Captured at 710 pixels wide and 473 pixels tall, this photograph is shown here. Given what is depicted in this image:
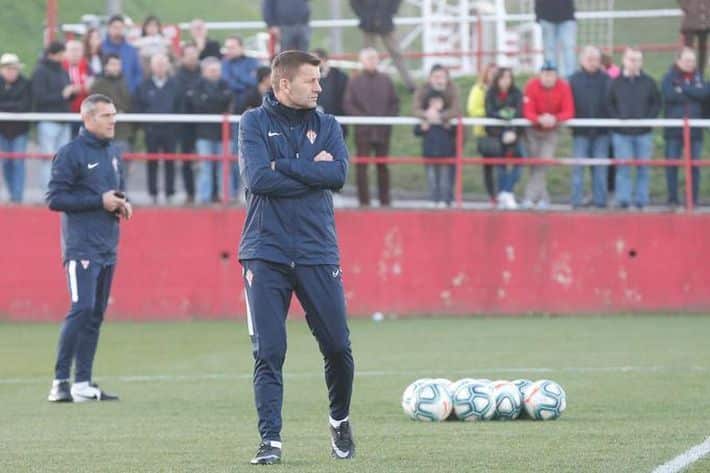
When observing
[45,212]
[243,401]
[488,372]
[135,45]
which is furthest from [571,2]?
[243,401]

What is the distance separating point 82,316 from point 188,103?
9.03m

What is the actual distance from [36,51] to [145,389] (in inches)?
812

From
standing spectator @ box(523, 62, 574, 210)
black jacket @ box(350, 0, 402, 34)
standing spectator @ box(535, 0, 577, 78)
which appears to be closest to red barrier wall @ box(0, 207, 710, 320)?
standing spectator @ box(523, 62, 574, 210)

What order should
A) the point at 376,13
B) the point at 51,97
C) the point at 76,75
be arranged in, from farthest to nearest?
the point at 376,13, the point at 76,75, the point at 51,97

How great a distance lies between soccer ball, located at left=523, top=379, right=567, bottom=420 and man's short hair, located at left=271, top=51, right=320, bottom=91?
3.26 meters

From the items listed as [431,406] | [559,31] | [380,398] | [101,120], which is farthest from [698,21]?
[431,406]

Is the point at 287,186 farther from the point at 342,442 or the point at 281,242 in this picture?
the point at 342,442

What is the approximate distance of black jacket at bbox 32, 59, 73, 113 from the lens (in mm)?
21547

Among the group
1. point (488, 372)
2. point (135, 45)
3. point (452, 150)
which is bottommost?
point (488, 372)

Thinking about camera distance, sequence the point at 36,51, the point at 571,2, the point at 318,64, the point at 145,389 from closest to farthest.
→ the point at 318,64, the point at 145,389, the point at 571,2, the point at 36,51

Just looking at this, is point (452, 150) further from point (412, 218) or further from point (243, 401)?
point (243, 401)

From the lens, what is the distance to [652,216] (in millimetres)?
21578

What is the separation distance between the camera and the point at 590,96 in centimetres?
2162

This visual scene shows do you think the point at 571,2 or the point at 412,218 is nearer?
the point at 412,218
